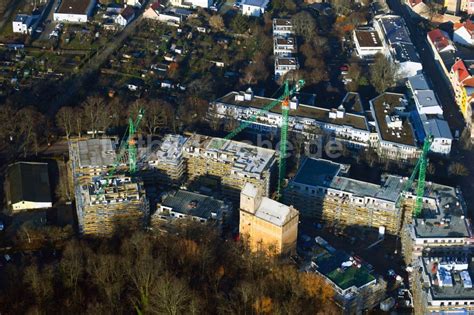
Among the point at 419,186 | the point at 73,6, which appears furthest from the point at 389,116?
the point at 73,6

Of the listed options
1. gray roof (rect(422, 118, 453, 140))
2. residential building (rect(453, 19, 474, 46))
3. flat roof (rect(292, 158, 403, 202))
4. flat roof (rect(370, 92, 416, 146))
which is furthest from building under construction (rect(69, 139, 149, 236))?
residential building (rect(453, 19, 474, 46))

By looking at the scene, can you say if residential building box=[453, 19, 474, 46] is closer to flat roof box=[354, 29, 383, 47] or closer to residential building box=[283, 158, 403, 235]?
flat roof box=[354, 29, 383, 47]

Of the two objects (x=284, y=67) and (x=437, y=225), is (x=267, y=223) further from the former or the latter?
(x=284, y=67)

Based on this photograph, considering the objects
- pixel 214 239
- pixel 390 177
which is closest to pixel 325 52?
pixel 390 177

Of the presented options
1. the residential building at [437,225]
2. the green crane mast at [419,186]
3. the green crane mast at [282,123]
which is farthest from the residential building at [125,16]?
Result: the residential building at [437,225]

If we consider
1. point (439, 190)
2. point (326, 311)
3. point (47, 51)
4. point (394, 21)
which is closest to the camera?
point (326, 311)

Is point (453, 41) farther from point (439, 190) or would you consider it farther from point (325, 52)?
point (439, 190)

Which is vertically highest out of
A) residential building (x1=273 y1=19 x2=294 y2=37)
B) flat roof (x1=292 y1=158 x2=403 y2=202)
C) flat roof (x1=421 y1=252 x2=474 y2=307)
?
residential building (x1=273 y1=19 x2=294 y2=37)

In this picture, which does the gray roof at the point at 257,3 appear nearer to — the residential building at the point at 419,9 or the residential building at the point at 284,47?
the residential building at the point at 284,47
